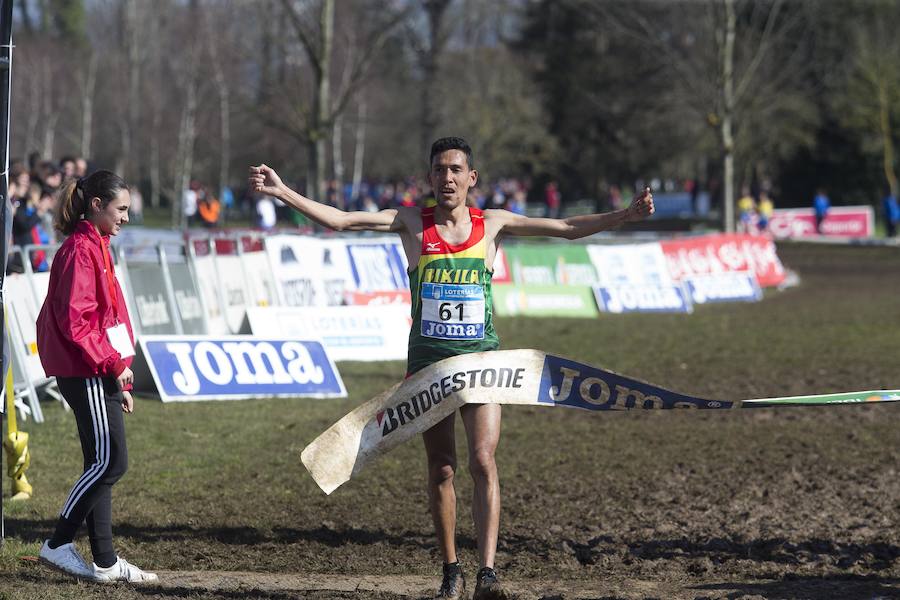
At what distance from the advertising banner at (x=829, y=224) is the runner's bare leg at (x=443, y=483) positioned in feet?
139

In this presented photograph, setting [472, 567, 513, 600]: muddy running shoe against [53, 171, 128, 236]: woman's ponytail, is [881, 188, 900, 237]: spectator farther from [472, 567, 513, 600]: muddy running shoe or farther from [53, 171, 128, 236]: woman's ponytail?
[53, 171, 128, 236]: woman's ponytail

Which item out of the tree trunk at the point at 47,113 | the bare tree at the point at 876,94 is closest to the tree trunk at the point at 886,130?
the bare tree at the point at 876,94

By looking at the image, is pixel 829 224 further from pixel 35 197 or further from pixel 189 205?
pixel 35 197

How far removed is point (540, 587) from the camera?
6344 mm

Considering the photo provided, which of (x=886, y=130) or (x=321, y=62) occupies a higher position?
(x=886, y=130)

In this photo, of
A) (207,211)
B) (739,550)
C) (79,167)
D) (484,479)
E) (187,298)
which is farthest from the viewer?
(207,211)

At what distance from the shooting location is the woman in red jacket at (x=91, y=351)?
236 inches

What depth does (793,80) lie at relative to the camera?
52406mm

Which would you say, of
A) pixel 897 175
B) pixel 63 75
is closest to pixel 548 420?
pixel 897 175

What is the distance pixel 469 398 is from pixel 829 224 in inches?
1725

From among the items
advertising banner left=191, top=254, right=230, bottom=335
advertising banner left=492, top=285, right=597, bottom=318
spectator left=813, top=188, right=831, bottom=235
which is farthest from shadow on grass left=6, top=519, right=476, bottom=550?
spectator left=813, top=188, right=831, bottom=235

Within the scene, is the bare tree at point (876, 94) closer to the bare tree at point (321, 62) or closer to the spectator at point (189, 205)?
the spectator at point (189, 205)

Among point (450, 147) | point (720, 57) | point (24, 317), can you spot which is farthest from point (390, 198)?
point (450, 147)

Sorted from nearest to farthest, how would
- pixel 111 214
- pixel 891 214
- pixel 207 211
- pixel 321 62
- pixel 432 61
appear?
pixel 111 214 → pixel 321 62 → pixel 207 211 → pixel 432 61 → pixel 891 214
